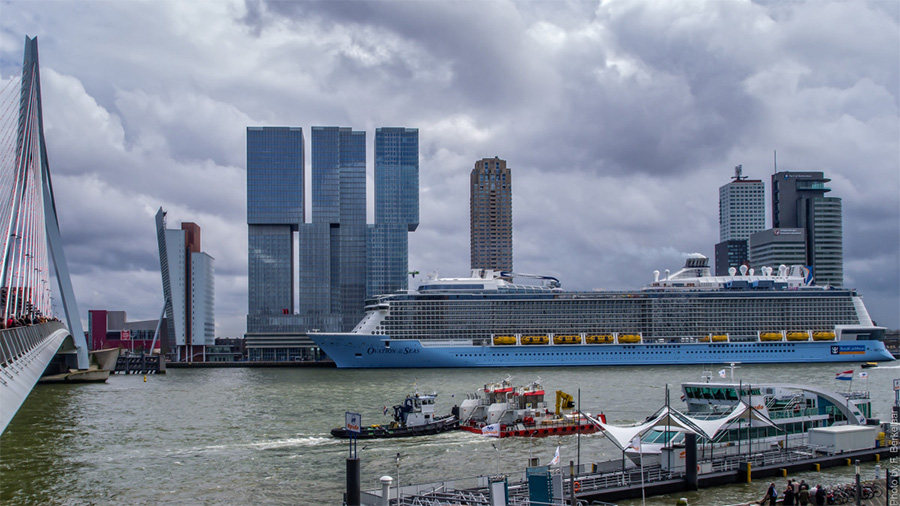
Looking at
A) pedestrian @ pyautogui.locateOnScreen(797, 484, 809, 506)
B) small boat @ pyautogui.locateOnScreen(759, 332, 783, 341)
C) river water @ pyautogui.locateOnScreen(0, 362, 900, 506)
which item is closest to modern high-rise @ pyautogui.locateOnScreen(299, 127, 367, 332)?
small boat @ pyautogui.locateOnScreen(759, 332, 783, 341)

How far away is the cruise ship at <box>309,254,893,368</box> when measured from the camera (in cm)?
9975

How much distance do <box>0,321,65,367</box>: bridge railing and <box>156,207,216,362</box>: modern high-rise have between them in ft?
444

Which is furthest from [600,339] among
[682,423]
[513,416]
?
[682,423]

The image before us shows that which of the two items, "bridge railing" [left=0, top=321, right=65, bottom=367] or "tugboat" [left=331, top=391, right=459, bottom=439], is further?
"tugboat" [left=331, top=391, right=459, bottom=439]

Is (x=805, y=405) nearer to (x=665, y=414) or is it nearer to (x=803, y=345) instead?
(x=665, y=414)

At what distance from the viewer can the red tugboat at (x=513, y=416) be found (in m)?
40.8

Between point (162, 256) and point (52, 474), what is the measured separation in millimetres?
154744

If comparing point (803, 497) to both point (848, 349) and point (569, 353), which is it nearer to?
point (569, 353)

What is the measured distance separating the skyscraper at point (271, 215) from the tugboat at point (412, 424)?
5104 inches

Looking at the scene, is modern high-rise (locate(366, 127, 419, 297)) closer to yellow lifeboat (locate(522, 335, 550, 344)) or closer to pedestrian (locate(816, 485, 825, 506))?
yellow lifeboat (locate(522, 335, 550, 344))

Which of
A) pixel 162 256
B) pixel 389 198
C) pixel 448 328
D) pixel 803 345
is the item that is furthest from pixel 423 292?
pixel 162 256

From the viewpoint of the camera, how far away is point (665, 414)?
1091 inches

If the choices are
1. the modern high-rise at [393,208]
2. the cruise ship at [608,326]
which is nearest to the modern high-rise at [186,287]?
the modern high-rise at [393,208]

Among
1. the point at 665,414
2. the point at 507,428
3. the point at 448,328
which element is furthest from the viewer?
the point at 448,328
